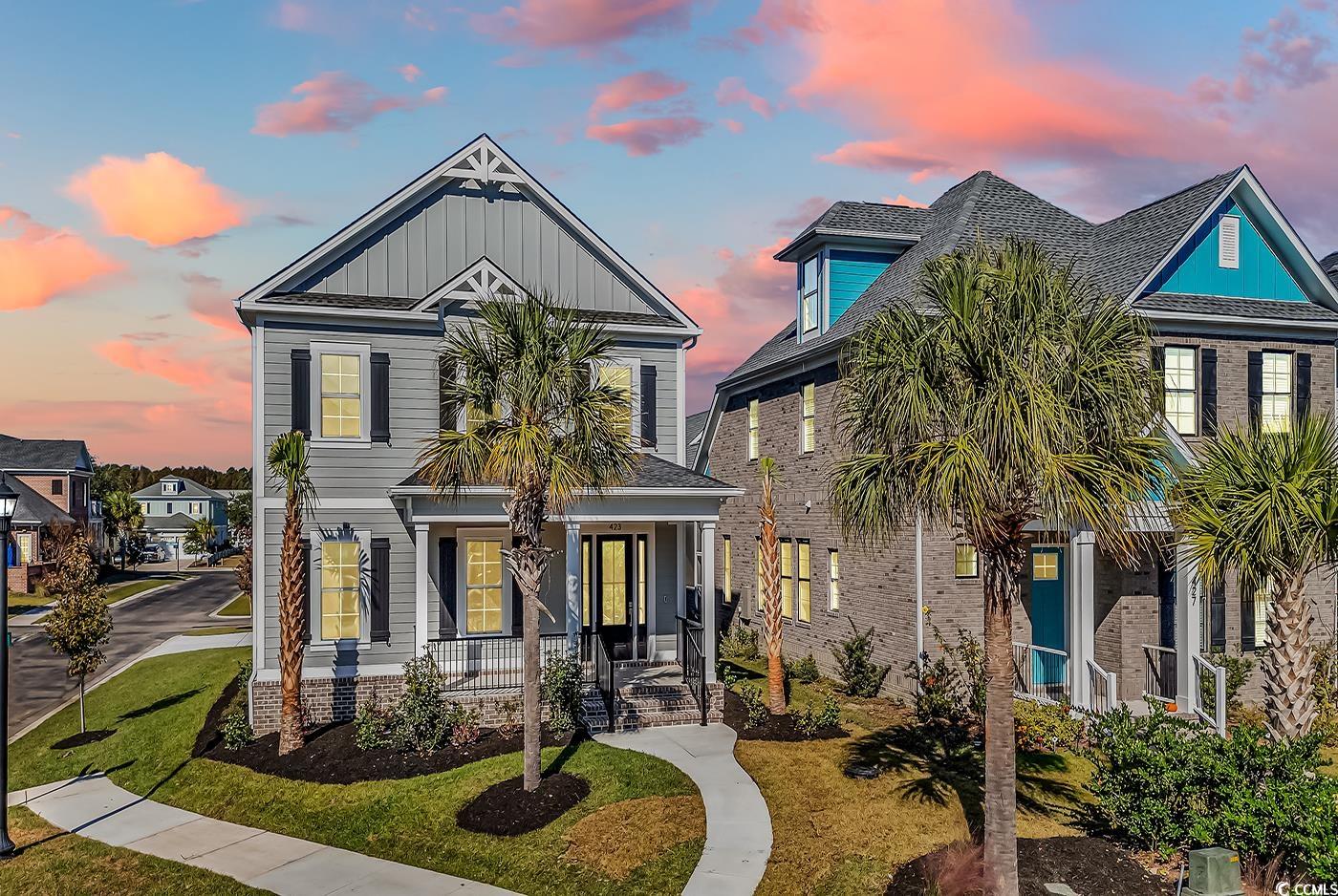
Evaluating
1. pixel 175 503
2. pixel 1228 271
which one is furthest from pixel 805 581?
pixel 175 503

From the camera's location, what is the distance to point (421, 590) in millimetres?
16891

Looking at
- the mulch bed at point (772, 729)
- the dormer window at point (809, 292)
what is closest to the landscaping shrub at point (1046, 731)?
the mulch bed at point (772, 729)

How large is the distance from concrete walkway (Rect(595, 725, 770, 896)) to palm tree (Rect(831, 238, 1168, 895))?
2748 mm

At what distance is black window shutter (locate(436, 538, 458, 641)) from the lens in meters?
18.1

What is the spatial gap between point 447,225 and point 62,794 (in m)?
11.7

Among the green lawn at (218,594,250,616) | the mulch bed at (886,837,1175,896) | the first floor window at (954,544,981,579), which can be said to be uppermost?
→ the first floor window at (954,544,981,579)

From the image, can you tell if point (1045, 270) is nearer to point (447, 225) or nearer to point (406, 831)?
point (406, 831)

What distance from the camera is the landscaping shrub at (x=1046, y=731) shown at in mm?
14523

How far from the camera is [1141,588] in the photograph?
1864cm

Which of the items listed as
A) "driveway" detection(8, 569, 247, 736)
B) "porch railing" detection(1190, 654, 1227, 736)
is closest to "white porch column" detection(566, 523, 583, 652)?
"porch railing" detection(1190, 654, 1227, 736)

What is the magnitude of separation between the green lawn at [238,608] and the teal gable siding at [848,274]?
28.4 m

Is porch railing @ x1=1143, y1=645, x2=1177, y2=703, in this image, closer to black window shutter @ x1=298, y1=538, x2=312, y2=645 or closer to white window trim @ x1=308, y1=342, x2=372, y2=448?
white window trim @ x1=308, y1=342, x2=372, y2=448

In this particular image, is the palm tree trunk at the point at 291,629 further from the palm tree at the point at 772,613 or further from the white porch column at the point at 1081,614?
the white porch column at the point at 1081,614

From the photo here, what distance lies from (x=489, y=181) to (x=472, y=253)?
1461 millimetres
